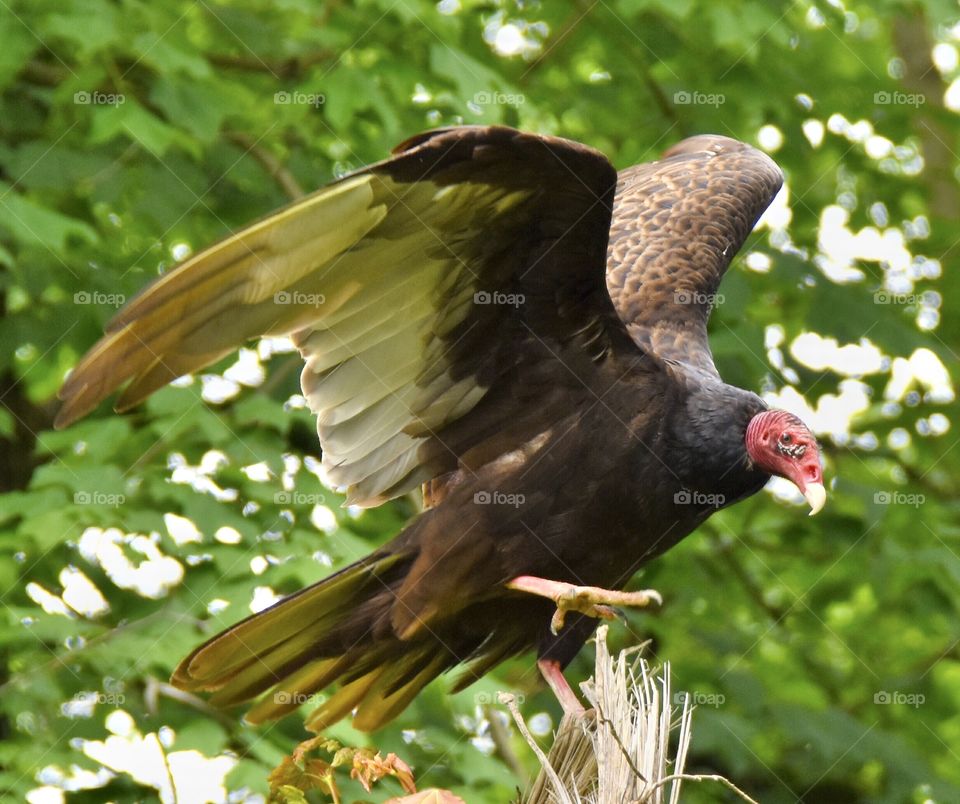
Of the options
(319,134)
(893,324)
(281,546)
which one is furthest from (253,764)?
(893,324)

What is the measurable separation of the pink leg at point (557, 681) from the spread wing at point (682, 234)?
825 millimetres

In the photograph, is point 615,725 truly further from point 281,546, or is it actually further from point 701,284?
point 701,284

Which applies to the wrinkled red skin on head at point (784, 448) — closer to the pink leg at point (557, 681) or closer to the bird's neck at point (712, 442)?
the bird's neck at point (712, 442)

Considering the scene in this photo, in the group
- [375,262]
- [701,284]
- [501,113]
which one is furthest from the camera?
[501,113]

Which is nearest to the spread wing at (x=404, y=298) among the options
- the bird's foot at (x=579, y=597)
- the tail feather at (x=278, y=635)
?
the tail feather at (x=278, y=635)

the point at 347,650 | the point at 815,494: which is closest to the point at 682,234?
the point at 815,494

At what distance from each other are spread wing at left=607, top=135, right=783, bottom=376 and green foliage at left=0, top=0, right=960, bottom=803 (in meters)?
0.41

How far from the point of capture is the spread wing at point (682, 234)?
3.97 metres

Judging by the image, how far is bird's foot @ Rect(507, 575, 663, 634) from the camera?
280 centimetres

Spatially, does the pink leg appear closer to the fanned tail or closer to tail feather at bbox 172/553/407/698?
the fanned tail

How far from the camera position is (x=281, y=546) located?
392cm

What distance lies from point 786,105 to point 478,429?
2601mm

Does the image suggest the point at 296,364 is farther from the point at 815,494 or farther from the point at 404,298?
the point at 815,494

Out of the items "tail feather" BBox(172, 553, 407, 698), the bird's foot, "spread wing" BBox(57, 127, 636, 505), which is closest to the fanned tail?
"tail feather" BBox(172, 553, 407, 698)
